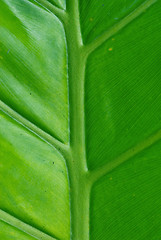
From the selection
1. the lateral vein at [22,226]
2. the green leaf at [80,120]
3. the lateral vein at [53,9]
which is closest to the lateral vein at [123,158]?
the green leaf at [80,120]

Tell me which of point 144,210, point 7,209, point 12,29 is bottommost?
point 144,210

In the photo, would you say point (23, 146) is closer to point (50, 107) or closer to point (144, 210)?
point (50, 107)

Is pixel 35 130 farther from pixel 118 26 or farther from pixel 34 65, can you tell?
pixel 118 26

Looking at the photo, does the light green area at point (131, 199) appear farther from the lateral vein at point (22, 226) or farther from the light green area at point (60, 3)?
the light green area at point (60, 3)

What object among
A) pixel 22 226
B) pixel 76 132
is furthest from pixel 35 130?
pixel 22 226

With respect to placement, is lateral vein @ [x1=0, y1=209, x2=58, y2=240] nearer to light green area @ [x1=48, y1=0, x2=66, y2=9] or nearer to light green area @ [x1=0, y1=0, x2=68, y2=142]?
light green area @ [x1=0, y1=0, x2=68, y2=142]

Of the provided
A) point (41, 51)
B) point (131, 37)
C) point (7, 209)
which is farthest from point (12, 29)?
point (7, 209)
